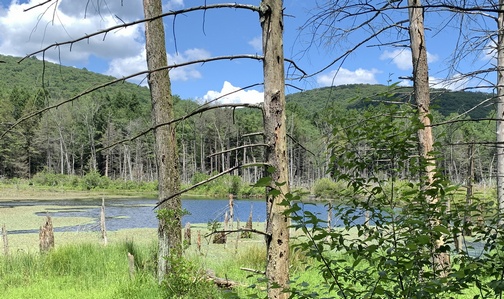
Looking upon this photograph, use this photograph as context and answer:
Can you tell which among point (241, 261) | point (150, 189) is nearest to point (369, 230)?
point (241, 261)

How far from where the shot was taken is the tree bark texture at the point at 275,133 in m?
1.85

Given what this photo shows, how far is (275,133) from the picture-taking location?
6.14ft

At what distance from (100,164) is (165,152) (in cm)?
6861

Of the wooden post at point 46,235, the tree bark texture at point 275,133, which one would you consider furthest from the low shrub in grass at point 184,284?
the wooden post at point 46,235

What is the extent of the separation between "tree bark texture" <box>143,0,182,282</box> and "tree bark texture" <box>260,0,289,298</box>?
444 centimetres

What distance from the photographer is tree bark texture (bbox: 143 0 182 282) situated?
616cm

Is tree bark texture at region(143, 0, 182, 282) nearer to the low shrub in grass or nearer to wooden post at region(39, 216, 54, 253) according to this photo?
the low shrub in grass

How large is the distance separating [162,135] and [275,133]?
4.62m

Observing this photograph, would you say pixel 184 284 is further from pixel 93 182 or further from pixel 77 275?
pixel 93 182

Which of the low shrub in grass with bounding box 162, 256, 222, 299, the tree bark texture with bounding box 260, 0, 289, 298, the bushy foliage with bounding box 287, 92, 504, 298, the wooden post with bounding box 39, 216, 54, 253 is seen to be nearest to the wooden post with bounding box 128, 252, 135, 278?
the low shrub in grass with bounding box 162, 256, 222, 299

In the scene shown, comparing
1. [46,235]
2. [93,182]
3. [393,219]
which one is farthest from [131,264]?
[93,182]

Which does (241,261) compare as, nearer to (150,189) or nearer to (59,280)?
(59,280)

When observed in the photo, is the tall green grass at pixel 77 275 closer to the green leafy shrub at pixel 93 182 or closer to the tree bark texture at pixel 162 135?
the tree bark texture at pixel 162 135

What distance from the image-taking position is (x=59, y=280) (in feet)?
22.4
